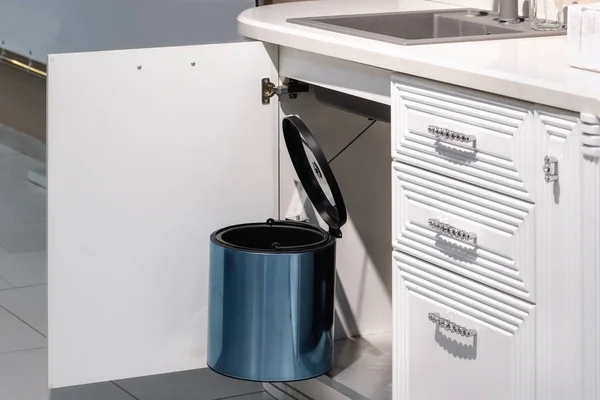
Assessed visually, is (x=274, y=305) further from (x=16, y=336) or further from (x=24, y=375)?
(x=16, y=336)

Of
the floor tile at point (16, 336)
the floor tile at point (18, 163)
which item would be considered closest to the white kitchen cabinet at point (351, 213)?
the floor tile at point (16, 336)

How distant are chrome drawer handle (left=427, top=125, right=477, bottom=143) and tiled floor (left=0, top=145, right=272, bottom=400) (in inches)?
44.9

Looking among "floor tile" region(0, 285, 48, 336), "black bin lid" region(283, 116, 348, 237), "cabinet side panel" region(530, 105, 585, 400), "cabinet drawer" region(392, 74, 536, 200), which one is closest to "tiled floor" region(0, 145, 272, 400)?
"floor tile" region(0, 285, 48, 336)

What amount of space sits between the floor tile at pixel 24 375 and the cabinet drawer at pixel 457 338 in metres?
1.11

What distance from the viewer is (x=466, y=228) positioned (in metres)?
2.09

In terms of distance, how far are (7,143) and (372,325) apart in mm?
3393

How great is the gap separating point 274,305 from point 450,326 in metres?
0.52

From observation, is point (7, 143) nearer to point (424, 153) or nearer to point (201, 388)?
point (201, 388)

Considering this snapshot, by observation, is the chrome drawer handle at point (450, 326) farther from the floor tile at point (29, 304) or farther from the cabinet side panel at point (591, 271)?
the floor tile at point (29, 304)

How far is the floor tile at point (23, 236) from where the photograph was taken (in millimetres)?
4250

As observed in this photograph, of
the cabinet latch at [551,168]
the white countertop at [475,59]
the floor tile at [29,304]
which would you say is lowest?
the floor tile at [29,304]

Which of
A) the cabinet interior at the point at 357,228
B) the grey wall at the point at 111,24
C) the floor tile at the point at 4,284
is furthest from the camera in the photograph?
the grey wall at the point at 111,24

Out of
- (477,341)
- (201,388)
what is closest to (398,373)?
(477,341)

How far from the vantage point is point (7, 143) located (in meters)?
5.93
